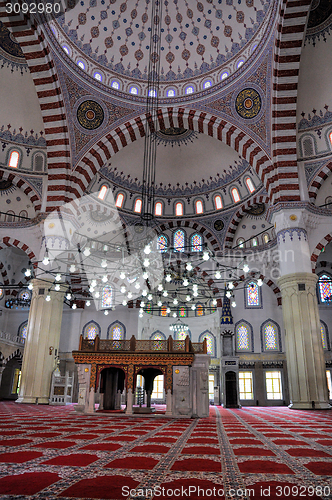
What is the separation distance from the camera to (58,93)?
1095 cm

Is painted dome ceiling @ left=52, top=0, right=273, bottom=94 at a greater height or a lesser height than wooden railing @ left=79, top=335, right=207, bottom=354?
greater

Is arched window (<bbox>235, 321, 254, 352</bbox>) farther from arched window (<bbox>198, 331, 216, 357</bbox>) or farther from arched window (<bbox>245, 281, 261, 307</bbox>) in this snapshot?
arched window (<bbox>198, 331, 216, 357</bbox>)

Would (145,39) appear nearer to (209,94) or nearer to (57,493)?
(209,94)

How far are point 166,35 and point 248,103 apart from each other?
4052mm

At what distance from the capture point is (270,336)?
1485 cm

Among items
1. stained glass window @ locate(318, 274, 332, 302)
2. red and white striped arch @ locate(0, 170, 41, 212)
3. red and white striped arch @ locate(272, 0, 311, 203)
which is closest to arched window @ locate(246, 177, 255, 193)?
red and white striped arch @ locate(272, 0, 311, 203)

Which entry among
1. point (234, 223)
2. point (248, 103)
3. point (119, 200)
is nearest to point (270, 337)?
point (234, 223)

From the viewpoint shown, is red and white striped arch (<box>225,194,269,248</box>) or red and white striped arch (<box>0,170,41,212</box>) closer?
red and white striped arch (<box>0,170,41,212</box>)

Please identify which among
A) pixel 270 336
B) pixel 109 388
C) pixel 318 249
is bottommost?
pixel 109 388

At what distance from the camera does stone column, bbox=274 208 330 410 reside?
8.90 metres

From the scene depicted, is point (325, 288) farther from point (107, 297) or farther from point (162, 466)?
point (162, 466)

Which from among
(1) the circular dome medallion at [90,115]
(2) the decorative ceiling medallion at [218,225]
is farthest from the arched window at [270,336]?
(1) the circular dome medallion at [90,115]

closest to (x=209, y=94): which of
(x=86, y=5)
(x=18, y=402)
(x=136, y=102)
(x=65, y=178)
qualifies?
(x=136, y=102)

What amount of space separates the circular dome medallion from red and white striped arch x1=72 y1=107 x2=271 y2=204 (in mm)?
559
